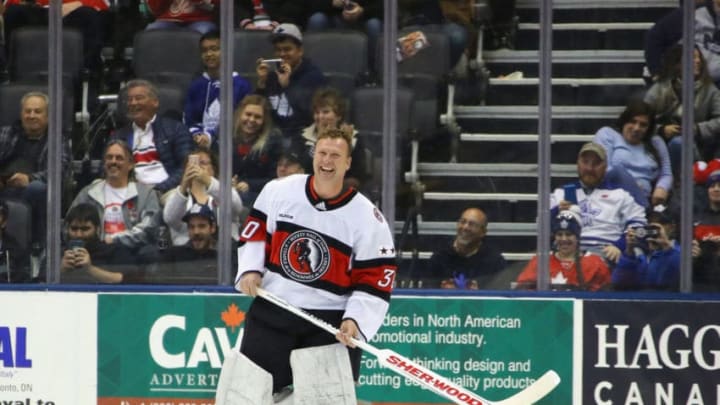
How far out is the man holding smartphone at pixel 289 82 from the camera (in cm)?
736

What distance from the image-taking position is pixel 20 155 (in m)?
7.52

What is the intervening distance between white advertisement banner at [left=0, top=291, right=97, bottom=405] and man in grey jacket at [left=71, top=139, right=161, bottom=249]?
1.19 ft

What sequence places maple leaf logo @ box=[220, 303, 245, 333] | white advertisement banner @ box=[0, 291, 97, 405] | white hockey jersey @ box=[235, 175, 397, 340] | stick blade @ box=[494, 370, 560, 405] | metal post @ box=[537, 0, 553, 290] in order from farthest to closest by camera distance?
white advertisement banner @ box=[0, 291, 97, 405] < maple leaf logo @ box=[220, 303, 245, 333] < metal post @ box=[537, 0, 553, 290] < stick blade @ box=[494, 370, 560, 405] < white hockey jersey @ box=[235, 175, 397, 340]

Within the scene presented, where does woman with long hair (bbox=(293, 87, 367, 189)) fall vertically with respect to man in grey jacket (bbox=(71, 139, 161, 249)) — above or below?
above

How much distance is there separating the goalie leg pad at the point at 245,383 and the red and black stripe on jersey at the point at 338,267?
37cm

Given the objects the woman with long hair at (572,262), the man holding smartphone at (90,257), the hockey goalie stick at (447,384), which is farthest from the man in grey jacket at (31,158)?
the woman with long hair at (572,262)

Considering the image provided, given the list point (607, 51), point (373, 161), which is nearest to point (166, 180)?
point (373, 161)

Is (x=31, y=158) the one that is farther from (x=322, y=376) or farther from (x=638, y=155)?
(x=638, y=155)

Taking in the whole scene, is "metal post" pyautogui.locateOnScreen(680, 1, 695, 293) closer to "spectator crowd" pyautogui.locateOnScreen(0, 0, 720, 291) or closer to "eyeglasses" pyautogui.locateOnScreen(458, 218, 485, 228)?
"spectator crowd" pyautogui.locateOnScreen(0, 0, 720, 291)

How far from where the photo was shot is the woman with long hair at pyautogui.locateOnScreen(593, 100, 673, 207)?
7.06m

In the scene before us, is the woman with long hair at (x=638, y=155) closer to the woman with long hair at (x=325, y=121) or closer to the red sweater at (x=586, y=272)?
the red sweater at (x=586, y=272)

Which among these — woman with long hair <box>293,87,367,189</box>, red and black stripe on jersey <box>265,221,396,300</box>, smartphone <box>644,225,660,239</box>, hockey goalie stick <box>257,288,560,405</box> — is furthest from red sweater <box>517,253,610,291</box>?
red and black stripe on jersey <box>265,221,396,300</box>

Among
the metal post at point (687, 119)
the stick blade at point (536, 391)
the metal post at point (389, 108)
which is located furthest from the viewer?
the metal post at point (389, 108)

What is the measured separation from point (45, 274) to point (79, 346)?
0.38 metres
